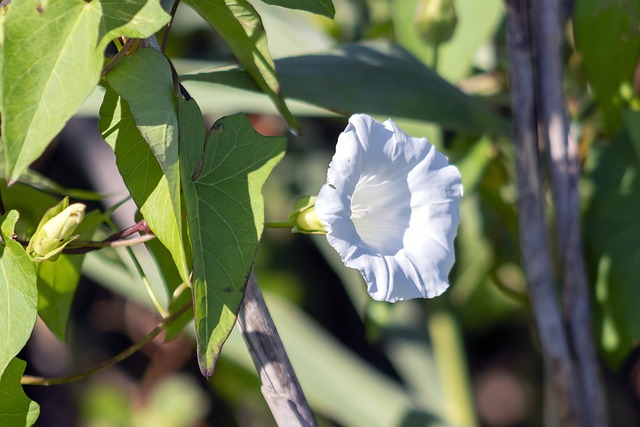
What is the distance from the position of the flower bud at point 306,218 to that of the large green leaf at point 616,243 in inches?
13.0

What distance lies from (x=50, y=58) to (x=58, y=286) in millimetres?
214

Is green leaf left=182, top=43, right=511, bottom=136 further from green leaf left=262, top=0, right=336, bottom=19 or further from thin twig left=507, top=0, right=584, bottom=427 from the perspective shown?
green leaf left=262, top=0, right=336, bottom=19

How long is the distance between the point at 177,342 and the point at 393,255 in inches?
36.8

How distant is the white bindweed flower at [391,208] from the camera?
15.9 inches

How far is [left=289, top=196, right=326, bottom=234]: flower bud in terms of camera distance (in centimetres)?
44

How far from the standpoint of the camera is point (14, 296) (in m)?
0.39

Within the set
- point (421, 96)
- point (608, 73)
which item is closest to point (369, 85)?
point (421, 96)

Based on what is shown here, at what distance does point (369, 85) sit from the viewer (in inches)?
26.1

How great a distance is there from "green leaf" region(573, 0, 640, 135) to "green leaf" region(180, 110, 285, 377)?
36 centimetres

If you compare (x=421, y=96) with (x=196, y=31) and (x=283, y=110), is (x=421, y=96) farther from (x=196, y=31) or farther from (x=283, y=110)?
(x=196, y=31)

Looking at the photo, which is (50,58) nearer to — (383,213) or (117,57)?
(117,57)

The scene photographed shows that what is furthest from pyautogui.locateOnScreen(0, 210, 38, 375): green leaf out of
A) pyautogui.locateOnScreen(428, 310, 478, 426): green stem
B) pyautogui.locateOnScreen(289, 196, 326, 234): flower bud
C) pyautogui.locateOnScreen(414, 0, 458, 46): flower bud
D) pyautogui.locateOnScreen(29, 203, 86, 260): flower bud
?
pyautogui.locateOnScreen(428, 310, 478, 426): green stem

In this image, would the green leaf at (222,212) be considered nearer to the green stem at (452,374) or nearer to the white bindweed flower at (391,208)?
the white bindweed flower at (391,208)

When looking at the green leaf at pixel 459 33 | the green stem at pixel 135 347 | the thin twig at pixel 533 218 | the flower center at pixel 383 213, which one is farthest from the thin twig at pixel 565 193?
the green stem at pixel 135 347
